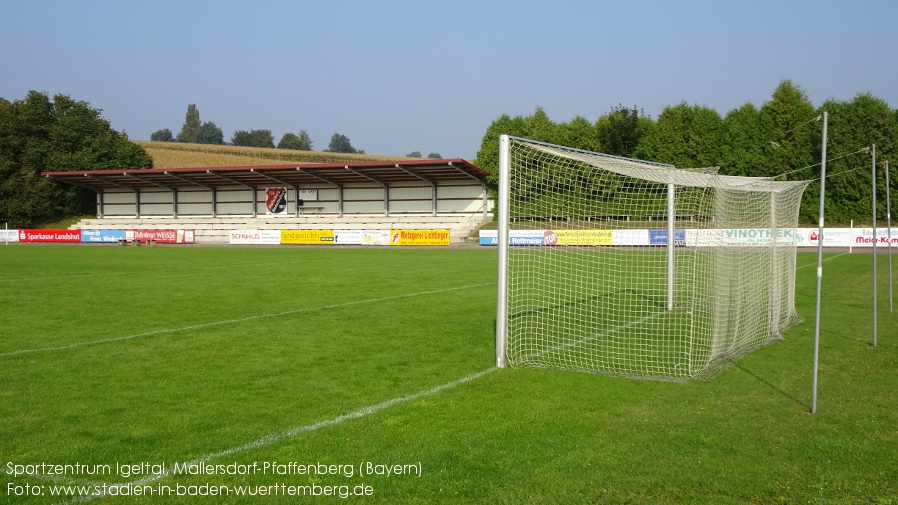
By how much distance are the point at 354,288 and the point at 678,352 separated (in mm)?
9765

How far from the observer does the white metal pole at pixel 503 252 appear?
8.44m

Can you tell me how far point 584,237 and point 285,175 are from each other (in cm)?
3678

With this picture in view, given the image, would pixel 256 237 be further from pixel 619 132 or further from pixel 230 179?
pixel 619 132

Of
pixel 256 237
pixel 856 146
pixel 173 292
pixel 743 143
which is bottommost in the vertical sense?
pixel 173 292

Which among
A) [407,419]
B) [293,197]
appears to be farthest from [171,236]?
[407,419]

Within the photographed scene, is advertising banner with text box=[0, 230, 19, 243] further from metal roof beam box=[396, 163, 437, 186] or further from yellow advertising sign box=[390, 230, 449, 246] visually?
yellow advertising sign box=[390, 230, 449, 246]

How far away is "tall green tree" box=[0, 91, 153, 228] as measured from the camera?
2475 inches

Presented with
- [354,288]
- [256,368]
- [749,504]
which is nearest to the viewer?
[749,504]

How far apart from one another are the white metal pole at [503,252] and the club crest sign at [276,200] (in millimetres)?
52810

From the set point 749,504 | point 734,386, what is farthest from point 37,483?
point 734,386

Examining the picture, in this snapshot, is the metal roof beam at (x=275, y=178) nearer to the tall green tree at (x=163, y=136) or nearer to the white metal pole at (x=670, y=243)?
the white metal pole at (x=670, y=243)

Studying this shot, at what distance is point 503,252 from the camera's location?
8.45 meters

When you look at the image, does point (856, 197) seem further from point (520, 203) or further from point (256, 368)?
point (256, 368)

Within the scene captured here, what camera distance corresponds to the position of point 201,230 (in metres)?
56.3
